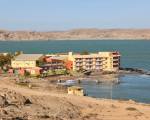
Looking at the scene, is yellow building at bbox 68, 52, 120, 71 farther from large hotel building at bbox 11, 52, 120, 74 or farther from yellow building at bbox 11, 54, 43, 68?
yellow building at bbox 11, 54, 43, 68

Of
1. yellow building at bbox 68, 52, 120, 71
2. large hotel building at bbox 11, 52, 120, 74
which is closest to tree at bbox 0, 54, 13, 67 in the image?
large hotel building at bbox 11, 52, 120, 74

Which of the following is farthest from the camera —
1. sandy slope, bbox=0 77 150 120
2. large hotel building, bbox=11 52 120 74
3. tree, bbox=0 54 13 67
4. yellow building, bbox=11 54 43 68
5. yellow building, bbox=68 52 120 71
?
yellow building, bbox=68 52 120 71

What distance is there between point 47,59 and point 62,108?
1931 inches

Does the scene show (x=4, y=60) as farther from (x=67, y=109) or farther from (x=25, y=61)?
(x=67, y=109)

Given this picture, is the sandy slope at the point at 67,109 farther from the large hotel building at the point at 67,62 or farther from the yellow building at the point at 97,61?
the yellow building at the point at 97,61

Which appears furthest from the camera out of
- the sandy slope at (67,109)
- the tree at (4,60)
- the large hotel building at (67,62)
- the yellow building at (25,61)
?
the tree at (4,60)

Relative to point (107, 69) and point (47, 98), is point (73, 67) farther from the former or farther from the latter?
point (47, 98)

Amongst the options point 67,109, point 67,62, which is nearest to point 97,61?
point 67,62

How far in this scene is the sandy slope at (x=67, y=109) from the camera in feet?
115

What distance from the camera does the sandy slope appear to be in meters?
35.1

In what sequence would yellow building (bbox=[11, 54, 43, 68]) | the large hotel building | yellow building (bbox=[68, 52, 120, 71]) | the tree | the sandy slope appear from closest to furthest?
the sandy slope
yellow building (bbox=[11, 54, 43, 68])
the large hotel building
the tree
yellow building (bbox=[68, 52, 120, 71])

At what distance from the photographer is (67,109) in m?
40.3

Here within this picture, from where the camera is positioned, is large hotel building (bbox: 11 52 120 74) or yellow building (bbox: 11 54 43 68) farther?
large hotel building (bbox: 11 52 120 74)

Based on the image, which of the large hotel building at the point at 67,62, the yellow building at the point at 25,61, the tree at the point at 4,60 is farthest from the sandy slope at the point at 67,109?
the tree at the point at 4,60
